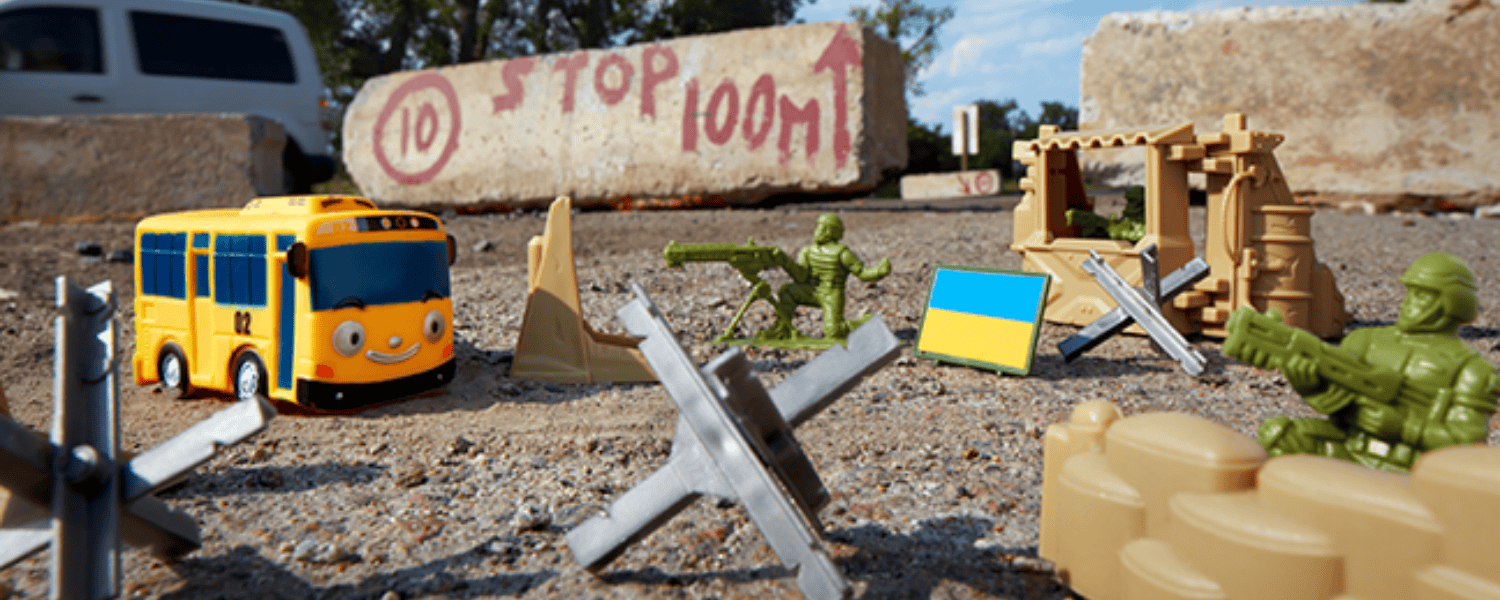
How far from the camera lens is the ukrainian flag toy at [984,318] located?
4273mm

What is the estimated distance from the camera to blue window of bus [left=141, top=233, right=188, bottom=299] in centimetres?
394

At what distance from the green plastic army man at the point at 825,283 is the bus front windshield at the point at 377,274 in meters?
1.74

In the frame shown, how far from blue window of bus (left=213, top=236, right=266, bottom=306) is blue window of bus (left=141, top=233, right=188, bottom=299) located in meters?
0.26

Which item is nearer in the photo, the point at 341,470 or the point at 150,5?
the point at 341,470

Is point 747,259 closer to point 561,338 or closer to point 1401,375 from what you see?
point 561,338

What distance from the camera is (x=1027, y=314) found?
4285 millimetres

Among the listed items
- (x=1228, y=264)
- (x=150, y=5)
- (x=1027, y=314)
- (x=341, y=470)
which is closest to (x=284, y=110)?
(x=150, y=5)

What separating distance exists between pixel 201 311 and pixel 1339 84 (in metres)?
10.4

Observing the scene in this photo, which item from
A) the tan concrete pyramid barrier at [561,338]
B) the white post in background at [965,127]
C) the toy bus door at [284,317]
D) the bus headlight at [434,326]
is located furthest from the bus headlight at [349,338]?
the white post in background at [965,127]

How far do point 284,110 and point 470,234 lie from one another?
2571 mm

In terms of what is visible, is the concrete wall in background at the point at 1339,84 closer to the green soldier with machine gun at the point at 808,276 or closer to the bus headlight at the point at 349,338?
the green soldier with machine gun at the point at 808,276

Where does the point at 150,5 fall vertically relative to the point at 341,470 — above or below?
above

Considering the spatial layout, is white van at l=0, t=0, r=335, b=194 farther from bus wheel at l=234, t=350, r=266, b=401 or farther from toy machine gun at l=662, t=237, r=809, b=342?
toy machine gun at l=662, t=237, r=809, b=342

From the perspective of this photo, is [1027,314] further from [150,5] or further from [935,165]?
[935,165]
